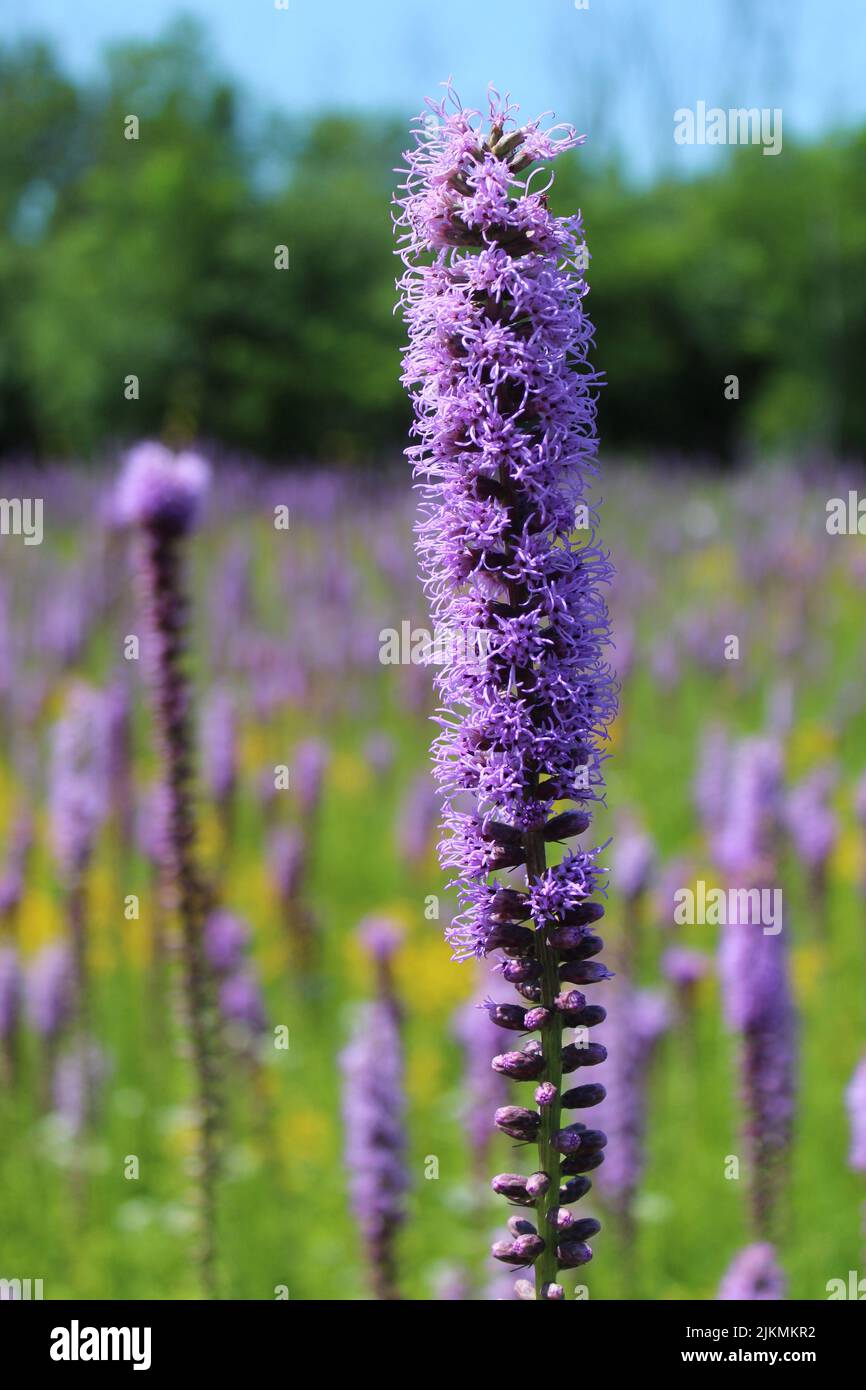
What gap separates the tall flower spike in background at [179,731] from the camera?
17.0ft

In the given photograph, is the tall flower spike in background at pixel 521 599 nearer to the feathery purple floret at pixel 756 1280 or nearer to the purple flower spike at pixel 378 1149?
the feathery purple floret at pixel 756 1280

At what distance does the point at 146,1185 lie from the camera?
26.0 ft

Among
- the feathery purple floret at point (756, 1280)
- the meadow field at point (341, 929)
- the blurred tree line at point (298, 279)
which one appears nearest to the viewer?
the feathery purple floret at point (756, 1280)

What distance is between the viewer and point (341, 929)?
10.9m

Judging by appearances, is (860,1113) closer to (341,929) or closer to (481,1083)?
(481,1083)

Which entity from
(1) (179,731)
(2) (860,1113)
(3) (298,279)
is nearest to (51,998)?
(1) (179,731)

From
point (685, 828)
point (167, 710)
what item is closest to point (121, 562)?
point (685, 828)

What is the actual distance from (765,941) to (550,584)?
10.8 ft

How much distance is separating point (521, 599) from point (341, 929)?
873 centimetres

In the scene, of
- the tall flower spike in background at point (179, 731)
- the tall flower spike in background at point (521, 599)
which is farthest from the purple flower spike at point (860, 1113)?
the tall flower spike in background at point (179, 731)

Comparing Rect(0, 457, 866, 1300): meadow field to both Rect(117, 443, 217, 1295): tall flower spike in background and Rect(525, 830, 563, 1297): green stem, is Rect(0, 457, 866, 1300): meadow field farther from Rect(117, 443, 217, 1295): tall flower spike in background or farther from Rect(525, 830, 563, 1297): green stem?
Rect(525, 830, 563, 1297): green stem

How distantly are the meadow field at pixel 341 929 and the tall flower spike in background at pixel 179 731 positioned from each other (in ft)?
0.56

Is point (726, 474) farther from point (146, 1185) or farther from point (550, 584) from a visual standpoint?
point (550, 584)

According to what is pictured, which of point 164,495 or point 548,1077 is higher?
point 164,495
